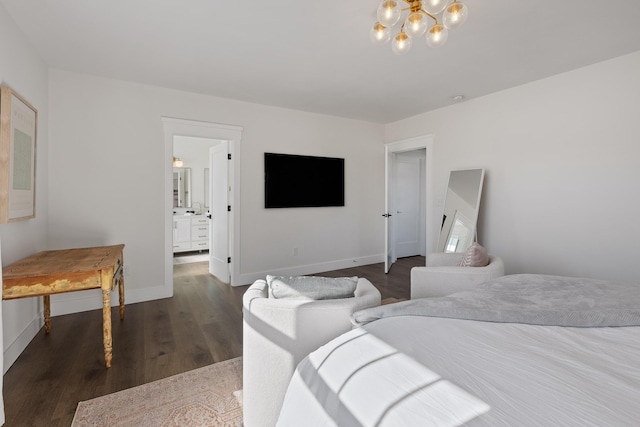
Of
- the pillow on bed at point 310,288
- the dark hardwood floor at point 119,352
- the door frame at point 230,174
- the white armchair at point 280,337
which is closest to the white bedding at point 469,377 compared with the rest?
the white armchair at point 280,337

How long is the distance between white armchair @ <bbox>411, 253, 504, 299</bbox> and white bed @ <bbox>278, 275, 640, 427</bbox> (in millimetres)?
1163

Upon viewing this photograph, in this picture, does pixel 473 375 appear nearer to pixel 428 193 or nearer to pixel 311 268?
pixel 311 268

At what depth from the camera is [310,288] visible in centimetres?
162

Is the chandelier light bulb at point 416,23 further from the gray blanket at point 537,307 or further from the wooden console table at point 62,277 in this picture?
the wooden console table at point 62,277

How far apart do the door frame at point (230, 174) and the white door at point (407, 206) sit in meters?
3.29

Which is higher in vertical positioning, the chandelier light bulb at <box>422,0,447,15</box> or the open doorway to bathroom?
the chandelier light bulb at <box>422,0,447,15</box>

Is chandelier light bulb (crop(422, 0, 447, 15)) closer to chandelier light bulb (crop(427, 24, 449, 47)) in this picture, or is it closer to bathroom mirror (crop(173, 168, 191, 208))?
chandelier light bulb (crop(427, 24, 449, 47))

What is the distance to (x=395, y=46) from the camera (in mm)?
2160

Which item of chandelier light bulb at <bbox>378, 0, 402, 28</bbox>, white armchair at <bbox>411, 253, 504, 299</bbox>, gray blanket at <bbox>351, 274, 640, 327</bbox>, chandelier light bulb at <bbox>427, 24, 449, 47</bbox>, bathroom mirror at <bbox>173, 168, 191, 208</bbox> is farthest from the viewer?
bathroom mirror at <bbox>173, 168, 191, 208</bbox>

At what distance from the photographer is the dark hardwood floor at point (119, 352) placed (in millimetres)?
1868

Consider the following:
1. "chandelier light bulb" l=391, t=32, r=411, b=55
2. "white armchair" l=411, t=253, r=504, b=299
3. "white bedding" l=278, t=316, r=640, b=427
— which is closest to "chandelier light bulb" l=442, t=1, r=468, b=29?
"chandelier light bulb" l=391, t=32, r=411, b=55

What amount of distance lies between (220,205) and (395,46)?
10.6 feet

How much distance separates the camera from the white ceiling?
2.16 metres

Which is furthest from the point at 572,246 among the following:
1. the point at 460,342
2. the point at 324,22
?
the point at 324,22
